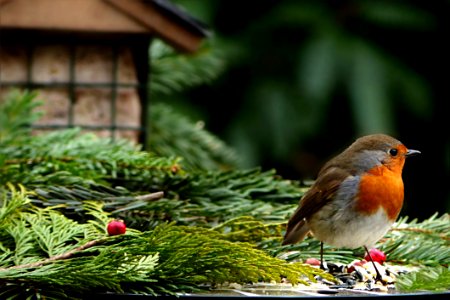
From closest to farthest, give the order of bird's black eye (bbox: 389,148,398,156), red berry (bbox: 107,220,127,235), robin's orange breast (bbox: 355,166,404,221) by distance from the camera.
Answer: red berry (bbox: 107,220,127,235)
robin's orange breast (bbox: 355,166,404,221)
bird's black eye (bbox: 389,148,398,156)

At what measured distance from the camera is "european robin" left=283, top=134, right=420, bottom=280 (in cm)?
183

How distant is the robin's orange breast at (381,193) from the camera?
6.31ft

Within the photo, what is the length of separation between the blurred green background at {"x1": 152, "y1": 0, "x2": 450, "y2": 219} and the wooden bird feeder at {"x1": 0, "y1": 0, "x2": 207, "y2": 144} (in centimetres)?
203

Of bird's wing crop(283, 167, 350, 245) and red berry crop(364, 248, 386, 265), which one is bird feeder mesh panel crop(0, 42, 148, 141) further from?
red berry crop(364, 248, 386, 265)

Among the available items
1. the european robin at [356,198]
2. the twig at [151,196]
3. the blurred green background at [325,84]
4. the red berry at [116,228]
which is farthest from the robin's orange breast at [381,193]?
the blurred green background at [325,84]

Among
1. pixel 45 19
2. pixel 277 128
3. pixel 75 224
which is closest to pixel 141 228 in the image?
pixel 75 224

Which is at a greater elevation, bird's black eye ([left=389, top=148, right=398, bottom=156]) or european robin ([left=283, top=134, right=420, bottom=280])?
bird's black eye ([left=389, top=148, right=398, bottom=156])

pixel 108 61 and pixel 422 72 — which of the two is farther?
pixel 422 72

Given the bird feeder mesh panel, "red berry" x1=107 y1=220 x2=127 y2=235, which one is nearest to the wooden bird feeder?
the bird feeder mesh panel

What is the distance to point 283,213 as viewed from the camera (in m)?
1.90

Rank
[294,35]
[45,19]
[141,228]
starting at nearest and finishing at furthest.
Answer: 1. [141,228]
2. [45,19]
3. [294,35]

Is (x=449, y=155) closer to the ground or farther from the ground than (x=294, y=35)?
closer to the ground

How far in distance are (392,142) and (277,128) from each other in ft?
10.5

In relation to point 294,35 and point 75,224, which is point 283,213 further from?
point 294,35
